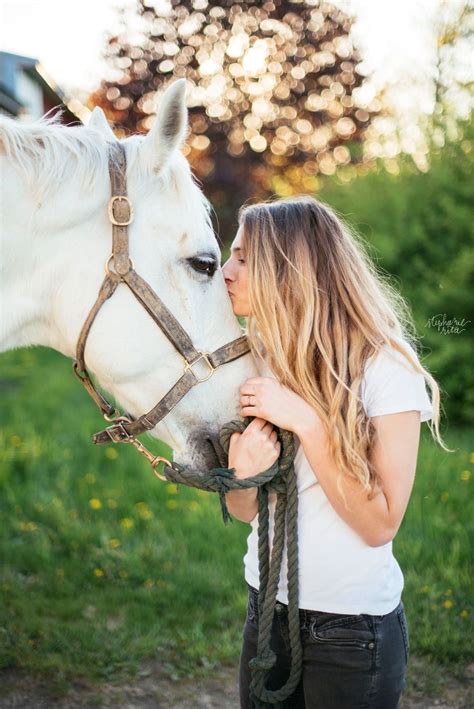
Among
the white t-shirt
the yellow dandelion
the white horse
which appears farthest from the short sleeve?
the yellow dandelion

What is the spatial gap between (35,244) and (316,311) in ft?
2.64

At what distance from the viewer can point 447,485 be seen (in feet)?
13.5

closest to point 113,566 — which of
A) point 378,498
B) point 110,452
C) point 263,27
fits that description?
point 110,452

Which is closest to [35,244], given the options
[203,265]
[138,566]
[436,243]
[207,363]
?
[203,265]

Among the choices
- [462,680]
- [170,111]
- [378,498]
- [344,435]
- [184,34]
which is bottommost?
[462,680]

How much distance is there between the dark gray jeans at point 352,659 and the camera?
62.4 inches

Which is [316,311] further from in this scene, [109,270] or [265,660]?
[265,660]

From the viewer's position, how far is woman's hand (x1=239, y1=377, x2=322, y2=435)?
5.44 feet

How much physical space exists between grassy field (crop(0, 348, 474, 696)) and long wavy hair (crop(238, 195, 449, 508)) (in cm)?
153

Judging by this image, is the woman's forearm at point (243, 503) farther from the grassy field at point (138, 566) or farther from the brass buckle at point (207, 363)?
the grassy field at point (138, 566)

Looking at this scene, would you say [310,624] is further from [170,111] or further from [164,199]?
[170,111]

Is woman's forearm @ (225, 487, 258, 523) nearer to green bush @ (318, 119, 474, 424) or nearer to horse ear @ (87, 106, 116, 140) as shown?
horse ear @ (87, 106, 116, 140)

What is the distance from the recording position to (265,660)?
1.65m

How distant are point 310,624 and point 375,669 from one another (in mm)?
188
